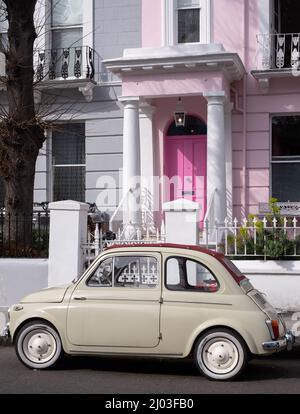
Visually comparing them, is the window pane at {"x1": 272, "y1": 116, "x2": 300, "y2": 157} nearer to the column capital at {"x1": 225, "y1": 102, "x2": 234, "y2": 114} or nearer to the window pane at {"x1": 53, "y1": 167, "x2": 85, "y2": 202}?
the column capital at {"x1": 225, "y1": 102, "x2": 234, "y2": 114}

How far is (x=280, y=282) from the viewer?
1177 cm

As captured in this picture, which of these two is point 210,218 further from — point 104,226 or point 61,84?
point 61,84

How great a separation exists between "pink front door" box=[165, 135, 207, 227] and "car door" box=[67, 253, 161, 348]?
322 inches

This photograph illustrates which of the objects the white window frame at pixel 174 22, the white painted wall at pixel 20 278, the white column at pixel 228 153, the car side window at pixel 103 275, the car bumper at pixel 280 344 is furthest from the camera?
the white window frame at pixel 174 22

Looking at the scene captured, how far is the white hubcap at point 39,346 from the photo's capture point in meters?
8.47

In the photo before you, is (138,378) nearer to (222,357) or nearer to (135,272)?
(222,357)

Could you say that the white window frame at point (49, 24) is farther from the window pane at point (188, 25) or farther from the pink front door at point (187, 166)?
the pink front door at point (187, 166)

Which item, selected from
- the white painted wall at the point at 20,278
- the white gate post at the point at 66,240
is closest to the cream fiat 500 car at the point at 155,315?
the white gate post at the point at 66,240

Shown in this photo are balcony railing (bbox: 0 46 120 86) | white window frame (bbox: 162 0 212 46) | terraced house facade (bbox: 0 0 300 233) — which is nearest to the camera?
terraced house facade (bbox: 0 0 300 233)

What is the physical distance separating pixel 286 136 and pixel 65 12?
6.18 m

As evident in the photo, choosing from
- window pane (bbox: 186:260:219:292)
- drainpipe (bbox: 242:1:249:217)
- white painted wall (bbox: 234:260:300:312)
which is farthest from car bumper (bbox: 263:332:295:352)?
drainpipe (bbox: 242:1:249:217)

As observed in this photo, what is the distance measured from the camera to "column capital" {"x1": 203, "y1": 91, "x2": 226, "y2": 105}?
14.9 m

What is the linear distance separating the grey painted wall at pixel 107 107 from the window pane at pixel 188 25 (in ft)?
3.21

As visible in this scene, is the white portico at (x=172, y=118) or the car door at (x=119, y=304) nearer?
the car door at (x=119, y=304)
